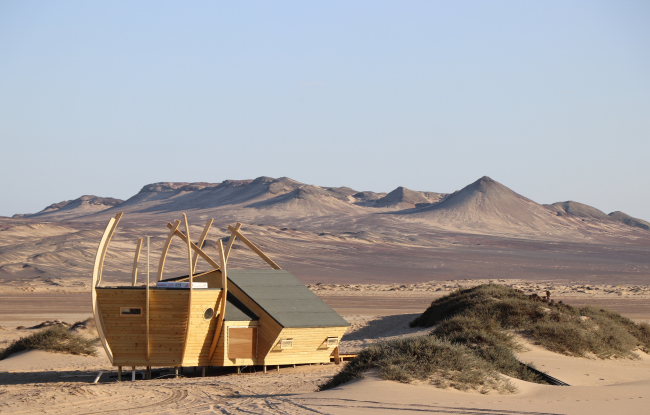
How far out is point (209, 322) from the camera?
1836cm

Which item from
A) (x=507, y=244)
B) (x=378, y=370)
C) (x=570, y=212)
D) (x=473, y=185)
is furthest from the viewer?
(x=570, y=212)

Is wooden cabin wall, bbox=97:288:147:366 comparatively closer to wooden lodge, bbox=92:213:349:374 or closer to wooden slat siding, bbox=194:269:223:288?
wooden lodge, bbox=92:213:349:374

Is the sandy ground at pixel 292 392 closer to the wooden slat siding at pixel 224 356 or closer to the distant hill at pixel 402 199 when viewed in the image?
the wooden slat siding at pixel 224 356

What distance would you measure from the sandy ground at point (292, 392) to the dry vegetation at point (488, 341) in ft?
1.46

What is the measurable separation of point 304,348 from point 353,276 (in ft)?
149

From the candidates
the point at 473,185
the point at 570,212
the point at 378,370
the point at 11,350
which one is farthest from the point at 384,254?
the point at 570,212

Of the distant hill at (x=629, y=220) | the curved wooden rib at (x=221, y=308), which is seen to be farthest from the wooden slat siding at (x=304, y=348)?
the distant hill at (x=629, y=220)

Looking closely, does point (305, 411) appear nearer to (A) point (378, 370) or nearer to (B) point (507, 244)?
(A) point (378, 370)

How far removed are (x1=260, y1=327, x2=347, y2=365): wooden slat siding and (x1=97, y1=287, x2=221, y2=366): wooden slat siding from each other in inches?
94.3

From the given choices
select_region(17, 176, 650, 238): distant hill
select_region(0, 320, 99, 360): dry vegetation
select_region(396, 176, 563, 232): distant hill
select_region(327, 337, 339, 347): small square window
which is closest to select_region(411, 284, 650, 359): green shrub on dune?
select_region(327, 337, 339, 347): small square window

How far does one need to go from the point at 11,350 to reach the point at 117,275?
1424 inches

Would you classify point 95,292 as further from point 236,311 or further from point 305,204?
point 305,204

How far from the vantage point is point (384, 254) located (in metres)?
84.8

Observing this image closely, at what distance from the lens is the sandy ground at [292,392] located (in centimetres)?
1186
